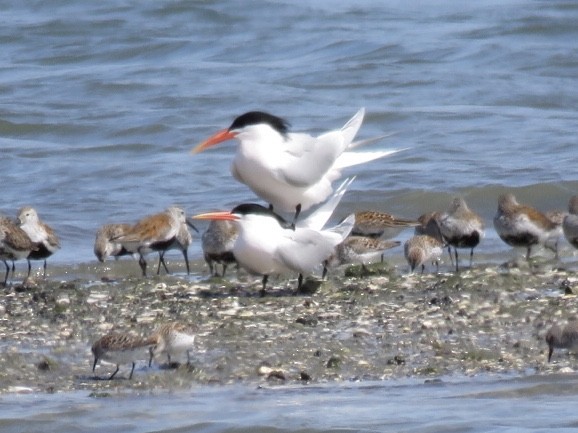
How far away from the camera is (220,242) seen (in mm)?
10555

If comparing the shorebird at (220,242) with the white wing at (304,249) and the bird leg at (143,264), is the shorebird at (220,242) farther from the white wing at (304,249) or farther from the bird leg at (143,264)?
the white wing at (304,249)

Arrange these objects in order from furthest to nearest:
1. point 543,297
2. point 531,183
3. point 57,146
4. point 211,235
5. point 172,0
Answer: point 172,0
point 57,146
point 531,183
point 211,235
point 543,297

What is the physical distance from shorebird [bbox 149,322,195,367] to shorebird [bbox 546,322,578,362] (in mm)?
1897

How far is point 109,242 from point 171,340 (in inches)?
138

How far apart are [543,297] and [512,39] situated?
1392cm

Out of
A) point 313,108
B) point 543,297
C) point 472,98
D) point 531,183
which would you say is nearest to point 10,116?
point 313,108

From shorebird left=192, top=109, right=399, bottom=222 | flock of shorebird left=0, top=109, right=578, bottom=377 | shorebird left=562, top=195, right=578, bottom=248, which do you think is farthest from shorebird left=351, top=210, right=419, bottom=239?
shorebird left=562, top=195, right=578, bottom=248

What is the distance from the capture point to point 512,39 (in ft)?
74.0

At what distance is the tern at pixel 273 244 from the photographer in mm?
9352

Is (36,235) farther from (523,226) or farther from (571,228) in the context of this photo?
(571,228)

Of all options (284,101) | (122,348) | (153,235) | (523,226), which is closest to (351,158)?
(523,226)

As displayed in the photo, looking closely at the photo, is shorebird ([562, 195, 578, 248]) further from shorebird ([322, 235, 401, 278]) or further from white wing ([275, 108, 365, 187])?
white wing ([275, 108, 365, 187])

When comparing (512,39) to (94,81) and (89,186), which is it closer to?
(94,81)

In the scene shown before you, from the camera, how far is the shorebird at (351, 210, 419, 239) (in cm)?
1115
